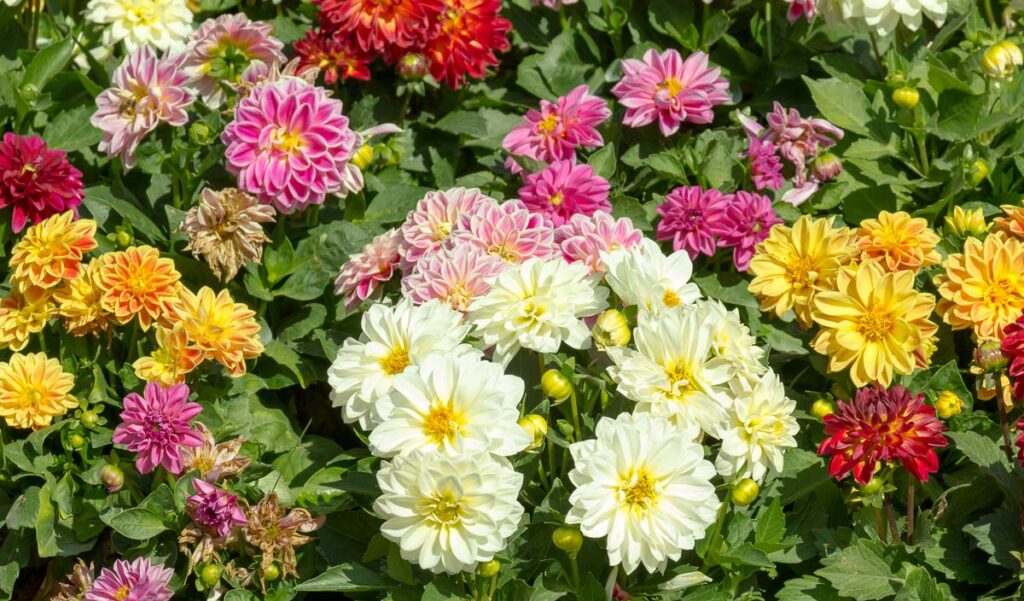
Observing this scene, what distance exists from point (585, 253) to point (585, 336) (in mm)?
402

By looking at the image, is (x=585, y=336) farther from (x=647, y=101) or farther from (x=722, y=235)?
(x=647, y=101)

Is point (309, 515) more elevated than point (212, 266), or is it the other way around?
point (212, 266)

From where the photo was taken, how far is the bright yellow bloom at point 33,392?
2717mm

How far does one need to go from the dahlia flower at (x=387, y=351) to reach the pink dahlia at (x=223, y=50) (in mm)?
1102

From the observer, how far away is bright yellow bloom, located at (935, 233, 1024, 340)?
8.48ft

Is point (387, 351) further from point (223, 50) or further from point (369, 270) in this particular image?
point (223, 50)

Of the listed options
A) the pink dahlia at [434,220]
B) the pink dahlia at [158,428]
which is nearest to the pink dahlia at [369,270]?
the pink dahlia at [434,220]

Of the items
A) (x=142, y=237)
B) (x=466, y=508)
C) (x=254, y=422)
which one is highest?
(x=466, y=508)

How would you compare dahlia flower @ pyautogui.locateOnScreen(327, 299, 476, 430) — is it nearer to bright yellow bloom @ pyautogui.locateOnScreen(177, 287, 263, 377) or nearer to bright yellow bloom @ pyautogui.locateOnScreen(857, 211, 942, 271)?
bright yellow bloom @ pyautogui.locateOnScreen(177, 287, 263, 377)

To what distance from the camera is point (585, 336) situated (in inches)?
93.8

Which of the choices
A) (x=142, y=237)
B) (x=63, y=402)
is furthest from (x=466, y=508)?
(x=142, y=237)

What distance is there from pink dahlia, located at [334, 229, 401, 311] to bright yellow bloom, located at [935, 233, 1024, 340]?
115 cm

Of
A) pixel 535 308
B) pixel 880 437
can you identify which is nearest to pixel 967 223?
pixel 880 437

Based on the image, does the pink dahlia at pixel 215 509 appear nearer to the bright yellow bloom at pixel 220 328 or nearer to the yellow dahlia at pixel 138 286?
the bright yellow bloom at pixel 220 328
